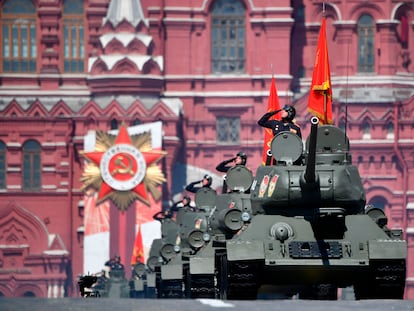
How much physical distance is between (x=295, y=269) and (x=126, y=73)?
4925 centimetres

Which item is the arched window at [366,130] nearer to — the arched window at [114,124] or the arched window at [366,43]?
the arched window at [366,43]

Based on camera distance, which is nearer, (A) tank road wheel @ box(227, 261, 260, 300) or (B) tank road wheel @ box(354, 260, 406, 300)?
(B) tank road wheel @ box(354, 260, 406, 300)

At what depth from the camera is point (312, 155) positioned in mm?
26344

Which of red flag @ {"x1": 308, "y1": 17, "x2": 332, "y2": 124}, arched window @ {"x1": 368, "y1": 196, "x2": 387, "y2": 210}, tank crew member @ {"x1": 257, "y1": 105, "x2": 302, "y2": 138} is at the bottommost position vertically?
Result: tank crew member @ {"x1": 257, "y1": 105, "x2": 302, "y2": 138}

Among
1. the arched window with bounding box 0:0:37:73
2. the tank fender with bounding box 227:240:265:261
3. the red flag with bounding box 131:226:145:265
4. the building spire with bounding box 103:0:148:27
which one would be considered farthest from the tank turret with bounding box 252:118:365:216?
the arched window with bounding box 0:0:37:73

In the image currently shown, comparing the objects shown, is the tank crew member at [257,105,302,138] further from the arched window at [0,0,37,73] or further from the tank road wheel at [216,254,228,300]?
the arched window at [0,0,37,73]

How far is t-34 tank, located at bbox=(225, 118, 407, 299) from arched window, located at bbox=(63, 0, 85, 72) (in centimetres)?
5098

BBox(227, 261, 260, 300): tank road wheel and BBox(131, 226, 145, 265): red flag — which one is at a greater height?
BBox(131, 226, 145, 265): red flag

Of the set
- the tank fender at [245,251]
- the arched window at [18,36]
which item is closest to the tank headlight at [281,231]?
the tank fender at [245,251]

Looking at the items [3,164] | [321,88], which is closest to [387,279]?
[321,88]

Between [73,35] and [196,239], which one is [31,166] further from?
[196,239]

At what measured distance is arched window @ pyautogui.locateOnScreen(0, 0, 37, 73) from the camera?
78062 mm

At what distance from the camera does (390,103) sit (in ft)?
251

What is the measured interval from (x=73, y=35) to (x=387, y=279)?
5362 centimetres
